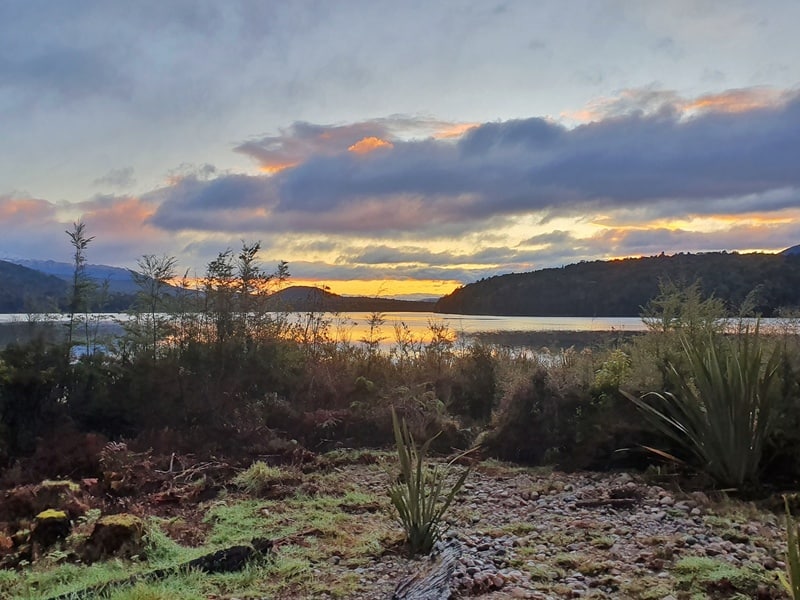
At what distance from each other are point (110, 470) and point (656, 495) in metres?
5.30

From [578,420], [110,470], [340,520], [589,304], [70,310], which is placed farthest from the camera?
[589,304]

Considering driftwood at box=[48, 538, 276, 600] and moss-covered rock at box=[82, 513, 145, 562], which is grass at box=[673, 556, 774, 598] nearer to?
driftwood at box=[48, 538, 276, 600]

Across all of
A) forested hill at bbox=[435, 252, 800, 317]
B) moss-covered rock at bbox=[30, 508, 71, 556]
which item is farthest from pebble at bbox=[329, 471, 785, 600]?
forested hill at bbox=[435, 252, 800, 317]

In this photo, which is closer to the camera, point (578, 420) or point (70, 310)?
point (578, 420)

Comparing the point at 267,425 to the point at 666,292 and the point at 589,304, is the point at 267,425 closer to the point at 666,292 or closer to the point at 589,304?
the point at 666,292

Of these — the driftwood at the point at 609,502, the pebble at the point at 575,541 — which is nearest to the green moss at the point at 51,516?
the pebble at the point at 575,541

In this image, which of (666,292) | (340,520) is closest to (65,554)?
(340,520)

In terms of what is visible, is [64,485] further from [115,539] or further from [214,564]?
[214,564]

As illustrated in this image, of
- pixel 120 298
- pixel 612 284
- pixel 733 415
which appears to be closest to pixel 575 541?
pixel 733 415

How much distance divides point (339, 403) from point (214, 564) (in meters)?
5.55

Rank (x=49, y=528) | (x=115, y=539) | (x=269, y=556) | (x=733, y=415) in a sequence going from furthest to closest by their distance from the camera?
(x=733, y=415) → (x=49, y=528) → (x=115, y=539) → (x=269, y=556)

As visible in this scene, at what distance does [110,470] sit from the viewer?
6.53 m

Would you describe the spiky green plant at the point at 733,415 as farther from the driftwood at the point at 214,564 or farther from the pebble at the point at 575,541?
the driftwood at the point at 214,564

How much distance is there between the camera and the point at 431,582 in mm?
3498
